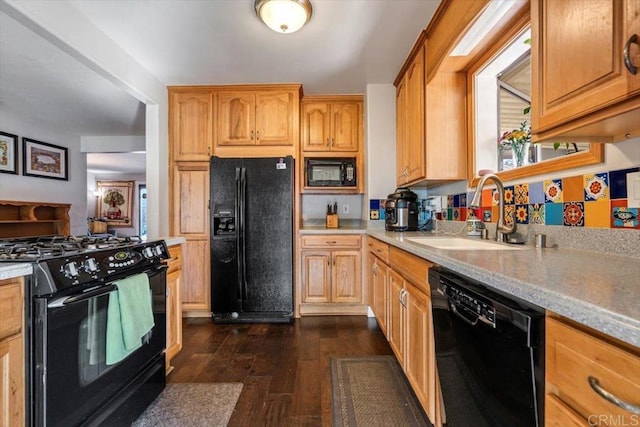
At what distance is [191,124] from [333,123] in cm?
148

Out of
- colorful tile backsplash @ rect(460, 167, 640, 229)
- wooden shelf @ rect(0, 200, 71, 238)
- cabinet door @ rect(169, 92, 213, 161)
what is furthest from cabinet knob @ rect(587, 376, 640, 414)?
wooden shelf @ rect(0, 200, 71, 238)

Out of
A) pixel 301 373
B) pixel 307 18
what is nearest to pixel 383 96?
pixel 307 18

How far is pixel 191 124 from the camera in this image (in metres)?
2.98

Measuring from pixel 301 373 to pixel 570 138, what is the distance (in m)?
1.86

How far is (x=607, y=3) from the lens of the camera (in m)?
0.77

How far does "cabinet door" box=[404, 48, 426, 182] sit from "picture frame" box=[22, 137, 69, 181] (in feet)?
15.9

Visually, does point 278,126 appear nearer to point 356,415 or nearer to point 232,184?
point 232,184

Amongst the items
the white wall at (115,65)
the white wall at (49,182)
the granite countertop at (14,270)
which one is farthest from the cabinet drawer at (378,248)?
the white wall at (49,182)

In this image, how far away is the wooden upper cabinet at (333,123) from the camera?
10.5 ft

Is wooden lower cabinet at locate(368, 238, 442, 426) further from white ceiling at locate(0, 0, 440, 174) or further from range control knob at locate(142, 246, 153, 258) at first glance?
white ceiling at locate(0, 0, 440, 174)

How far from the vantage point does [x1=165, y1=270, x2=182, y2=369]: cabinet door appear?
6.01 ft

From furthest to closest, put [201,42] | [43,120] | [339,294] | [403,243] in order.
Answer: [43,120] → [339,294] → [201,42] → [403,243]

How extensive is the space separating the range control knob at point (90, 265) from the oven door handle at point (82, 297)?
83 millimetres

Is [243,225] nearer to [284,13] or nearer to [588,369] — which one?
[284,13]
